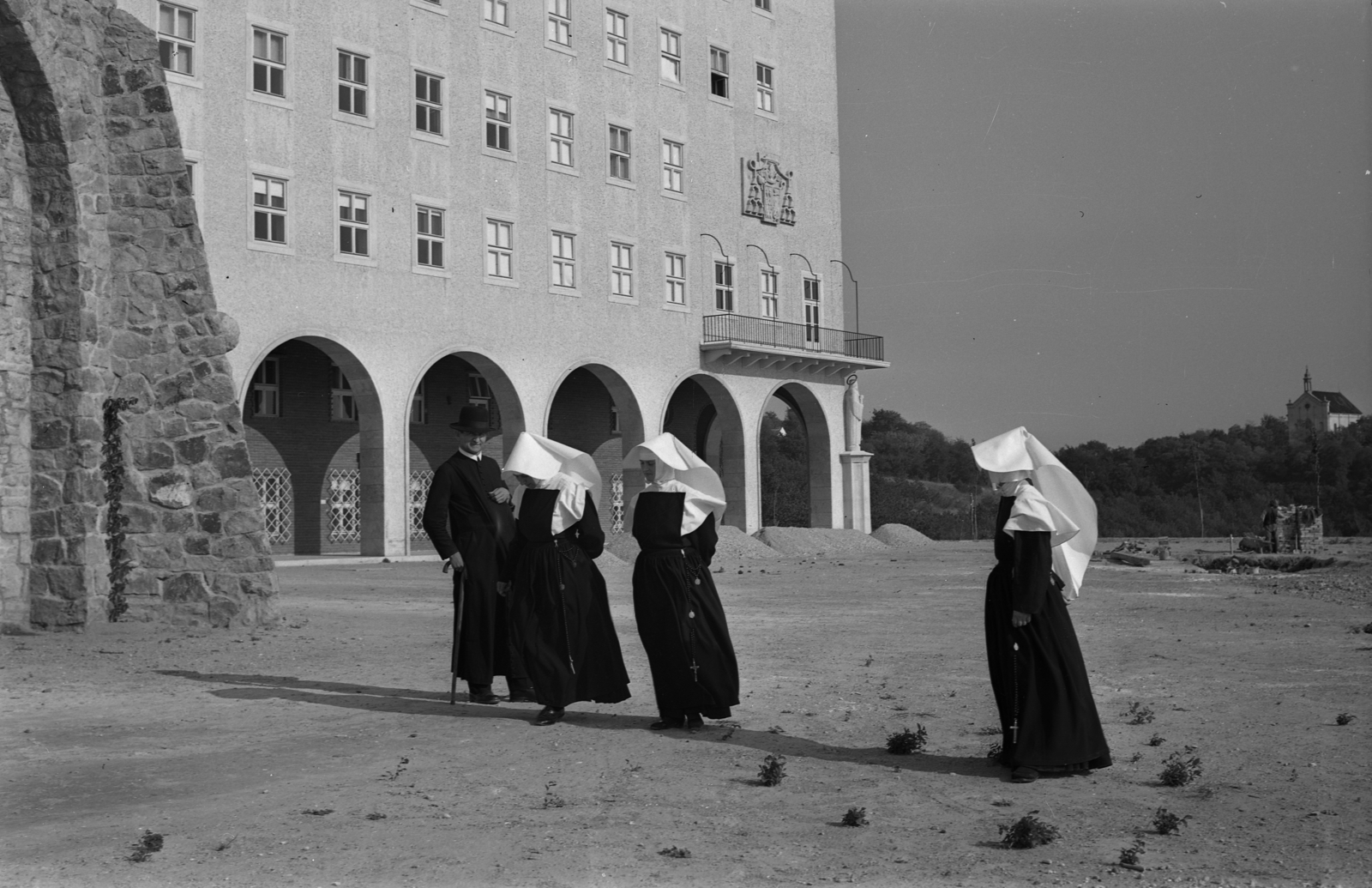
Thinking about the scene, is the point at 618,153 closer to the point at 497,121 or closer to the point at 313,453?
the point at 497,121

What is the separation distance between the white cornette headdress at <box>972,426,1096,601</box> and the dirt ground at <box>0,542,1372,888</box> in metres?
1.10

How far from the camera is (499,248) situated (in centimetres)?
3466

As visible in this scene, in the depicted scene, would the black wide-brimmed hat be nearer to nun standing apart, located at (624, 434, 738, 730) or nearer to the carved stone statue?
nun standing apart, located at (624, 434, 738, 730)

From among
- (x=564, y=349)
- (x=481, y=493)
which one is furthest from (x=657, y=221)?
(x=481, y=493)

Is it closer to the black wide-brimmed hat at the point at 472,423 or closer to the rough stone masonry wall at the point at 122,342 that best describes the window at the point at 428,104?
the rough stone masonry wall at the point at 122,342

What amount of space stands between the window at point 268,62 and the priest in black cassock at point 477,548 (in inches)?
878

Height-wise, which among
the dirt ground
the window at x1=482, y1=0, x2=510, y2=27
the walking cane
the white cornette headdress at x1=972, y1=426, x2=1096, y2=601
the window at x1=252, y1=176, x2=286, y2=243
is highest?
the window at x1=482, y1=0, x2=510, y2=27

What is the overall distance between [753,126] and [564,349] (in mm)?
11054

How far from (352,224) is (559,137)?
23.7 ft

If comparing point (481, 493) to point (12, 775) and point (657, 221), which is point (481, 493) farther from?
point (657, 221)

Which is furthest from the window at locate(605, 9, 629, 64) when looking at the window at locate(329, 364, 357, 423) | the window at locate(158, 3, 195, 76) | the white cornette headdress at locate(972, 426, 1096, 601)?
the white cornette headdress at locate(972, 426, 1096, 601)

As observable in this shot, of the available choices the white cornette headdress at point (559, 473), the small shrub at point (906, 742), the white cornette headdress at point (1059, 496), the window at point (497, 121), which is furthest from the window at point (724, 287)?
the white cornette headdress at point (1059, 496)

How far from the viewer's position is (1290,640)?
44.4 feet

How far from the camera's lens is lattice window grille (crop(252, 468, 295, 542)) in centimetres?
3338
